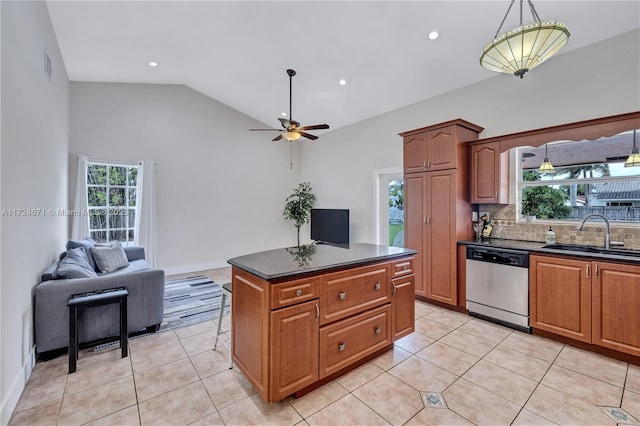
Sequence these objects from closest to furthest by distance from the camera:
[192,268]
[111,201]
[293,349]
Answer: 1. [293,349]
2. [111,201]
3. [192,268]

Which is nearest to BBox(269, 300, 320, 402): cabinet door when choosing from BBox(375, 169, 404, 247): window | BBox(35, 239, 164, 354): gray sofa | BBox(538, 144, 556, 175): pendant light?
BBox(35, 239, 164, 354): gray sofa

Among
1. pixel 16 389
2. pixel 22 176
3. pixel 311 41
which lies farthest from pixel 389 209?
pixel 16 389

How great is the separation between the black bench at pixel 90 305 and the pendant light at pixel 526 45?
11.9ft

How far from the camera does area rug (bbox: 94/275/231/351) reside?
3355 mm

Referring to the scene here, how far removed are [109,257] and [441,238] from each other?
4444 mm

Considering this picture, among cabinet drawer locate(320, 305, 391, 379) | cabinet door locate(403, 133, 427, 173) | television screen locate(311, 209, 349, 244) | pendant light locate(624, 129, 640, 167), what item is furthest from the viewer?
television screen locate(311, 209, 349, 244)

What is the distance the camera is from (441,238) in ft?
12.1

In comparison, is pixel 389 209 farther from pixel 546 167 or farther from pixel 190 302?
pixel 190 302

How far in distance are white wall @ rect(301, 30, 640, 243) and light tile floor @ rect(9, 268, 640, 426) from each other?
2529 mm

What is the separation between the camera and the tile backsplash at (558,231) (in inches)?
114

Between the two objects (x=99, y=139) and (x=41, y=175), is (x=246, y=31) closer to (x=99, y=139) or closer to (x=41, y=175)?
(x=41, y=175)

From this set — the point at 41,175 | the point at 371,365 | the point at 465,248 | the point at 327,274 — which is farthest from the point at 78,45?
the point at 465,248

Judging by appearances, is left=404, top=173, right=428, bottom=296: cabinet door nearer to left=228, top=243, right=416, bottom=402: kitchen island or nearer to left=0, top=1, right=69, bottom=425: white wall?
left=228, top=243, right=416, bottom=402: kitchen island

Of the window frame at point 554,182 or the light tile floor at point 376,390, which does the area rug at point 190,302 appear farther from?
the window frame at point 554,182
